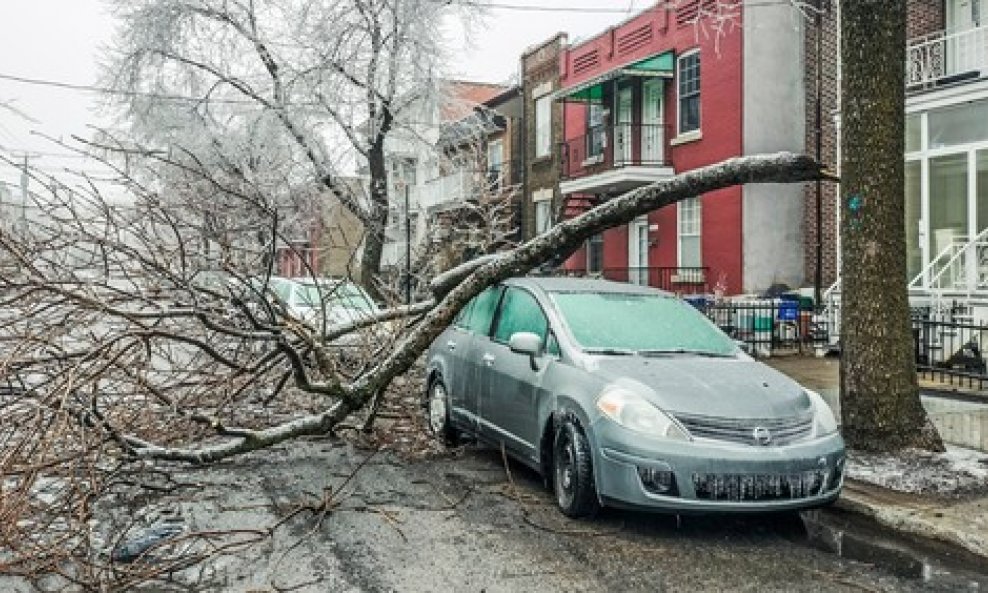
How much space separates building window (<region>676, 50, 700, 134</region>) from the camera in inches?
796

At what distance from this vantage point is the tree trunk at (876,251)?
7066mm

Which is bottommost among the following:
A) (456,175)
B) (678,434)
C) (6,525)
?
(6,525)

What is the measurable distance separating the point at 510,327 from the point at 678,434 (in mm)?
2396

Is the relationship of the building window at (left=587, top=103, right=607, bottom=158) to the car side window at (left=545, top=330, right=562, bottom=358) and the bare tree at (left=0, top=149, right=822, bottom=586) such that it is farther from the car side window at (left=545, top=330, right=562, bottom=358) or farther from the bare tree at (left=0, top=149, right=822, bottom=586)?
the car side window at (left=545, top=330, right=562, bottom=358)

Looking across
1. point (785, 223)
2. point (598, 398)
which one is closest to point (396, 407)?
point (598, 398)

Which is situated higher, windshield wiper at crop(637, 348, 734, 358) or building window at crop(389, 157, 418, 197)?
building window at crop(389, 157, 418, 197)

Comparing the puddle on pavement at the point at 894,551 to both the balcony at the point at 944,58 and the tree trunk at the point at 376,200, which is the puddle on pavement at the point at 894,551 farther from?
the tree trunk at the point at 376,200

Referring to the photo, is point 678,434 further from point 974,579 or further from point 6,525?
point 6,525

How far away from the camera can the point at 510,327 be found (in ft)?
24.0

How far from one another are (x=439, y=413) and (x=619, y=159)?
587 inches

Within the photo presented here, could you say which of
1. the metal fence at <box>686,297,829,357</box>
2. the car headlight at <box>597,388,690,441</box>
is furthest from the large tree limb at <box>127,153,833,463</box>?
the metal fence at <box>686,297,829,357</box>

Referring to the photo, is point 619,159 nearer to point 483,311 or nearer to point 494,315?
point 483,311

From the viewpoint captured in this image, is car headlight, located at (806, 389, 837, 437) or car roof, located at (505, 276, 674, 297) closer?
car headlight, located at (806, 389, 837, 437)

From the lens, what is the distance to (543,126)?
27328 millimetres
